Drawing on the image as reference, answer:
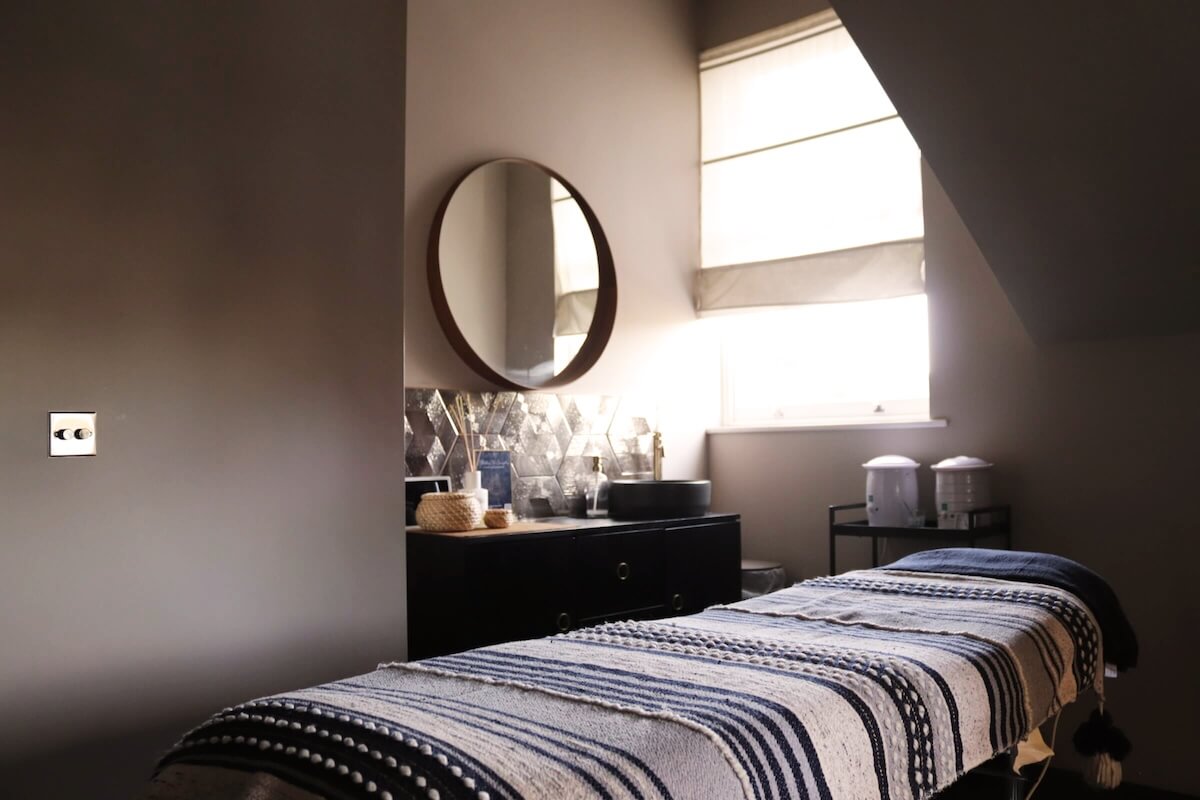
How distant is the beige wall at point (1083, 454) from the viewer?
3121 mm

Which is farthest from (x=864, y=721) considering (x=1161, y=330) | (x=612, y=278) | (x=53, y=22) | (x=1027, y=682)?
(x=612, y=278)

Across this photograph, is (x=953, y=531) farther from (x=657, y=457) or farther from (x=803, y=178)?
(x=803, y=178)

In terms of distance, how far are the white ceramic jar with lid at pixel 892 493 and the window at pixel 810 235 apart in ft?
1.41

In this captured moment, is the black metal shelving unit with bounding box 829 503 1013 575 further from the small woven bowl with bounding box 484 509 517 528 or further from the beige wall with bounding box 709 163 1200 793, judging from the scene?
the small woven bowl with bounding box 484 509 517 528

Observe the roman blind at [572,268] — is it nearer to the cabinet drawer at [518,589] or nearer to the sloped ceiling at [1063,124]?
the cabinet drawer at [518,589]

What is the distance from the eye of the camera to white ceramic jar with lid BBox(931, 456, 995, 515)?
10.8ft

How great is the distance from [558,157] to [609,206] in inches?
12.4

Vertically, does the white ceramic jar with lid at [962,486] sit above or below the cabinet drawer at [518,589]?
above

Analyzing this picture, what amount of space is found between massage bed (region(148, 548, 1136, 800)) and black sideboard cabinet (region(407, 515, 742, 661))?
93 centimetres

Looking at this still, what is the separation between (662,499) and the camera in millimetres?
3453

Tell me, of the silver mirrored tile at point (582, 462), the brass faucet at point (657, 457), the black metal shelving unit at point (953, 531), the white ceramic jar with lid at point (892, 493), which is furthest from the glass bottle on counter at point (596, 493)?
the white ceramic jar with lid at point (892, 493)

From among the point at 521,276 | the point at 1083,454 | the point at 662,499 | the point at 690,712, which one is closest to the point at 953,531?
the point at 1083,454

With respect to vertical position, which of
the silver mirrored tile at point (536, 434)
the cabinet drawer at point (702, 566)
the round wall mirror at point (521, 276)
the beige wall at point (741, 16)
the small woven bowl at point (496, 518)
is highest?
the beige wall at point (741, 16)

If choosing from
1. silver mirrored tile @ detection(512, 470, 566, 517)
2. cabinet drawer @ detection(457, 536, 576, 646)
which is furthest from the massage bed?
silver mirrored tile @ detection(512, 470, 566, 517)
